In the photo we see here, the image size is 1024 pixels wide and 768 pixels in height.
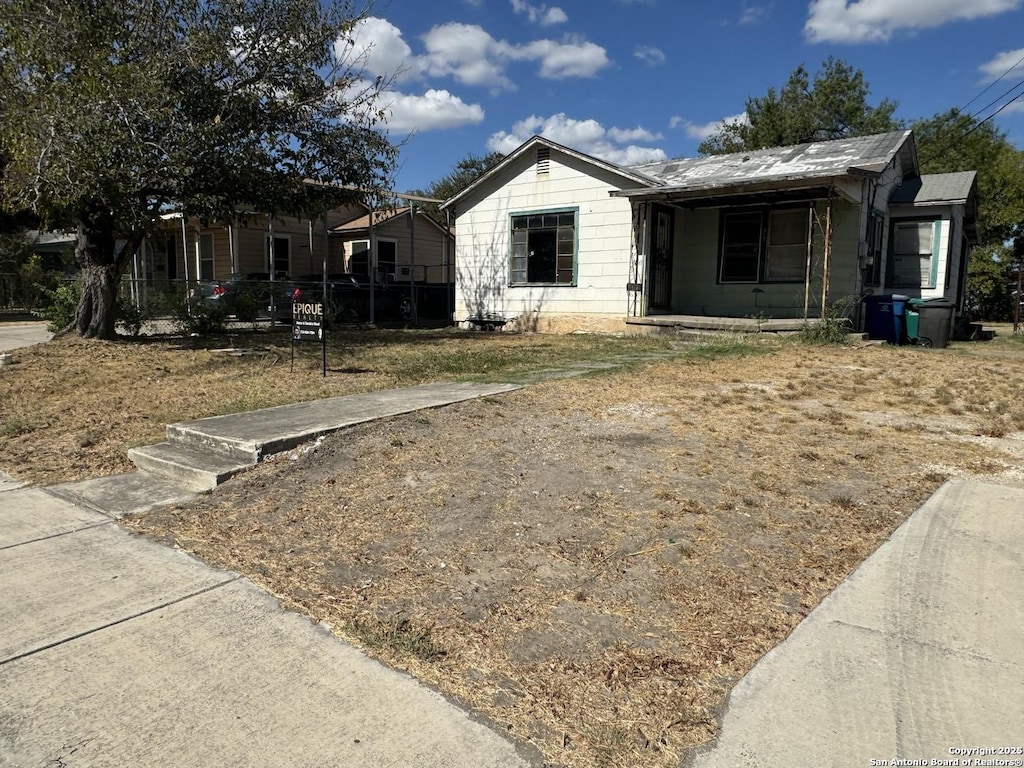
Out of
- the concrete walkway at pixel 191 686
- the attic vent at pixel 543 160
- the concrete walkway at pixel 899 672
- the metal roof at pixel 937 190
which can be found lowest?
the concrete walkway at pixel 191 686

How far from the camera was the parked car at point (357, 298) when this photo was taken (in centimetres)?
1786

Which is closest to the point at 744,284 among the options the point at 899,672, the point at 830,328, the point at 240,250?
the point at 830,328

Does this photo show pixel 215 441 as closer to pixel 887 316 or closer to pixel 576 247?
pixel 576 247

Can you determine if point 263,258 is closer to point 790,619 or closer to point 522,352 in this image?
point 522,352

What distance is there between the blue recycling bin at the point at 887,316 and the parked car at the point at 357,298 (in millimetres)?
11983

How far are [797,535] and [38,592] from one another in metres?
3.99

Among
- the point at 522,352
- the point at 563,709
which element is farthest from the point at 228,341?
the point at 563,709

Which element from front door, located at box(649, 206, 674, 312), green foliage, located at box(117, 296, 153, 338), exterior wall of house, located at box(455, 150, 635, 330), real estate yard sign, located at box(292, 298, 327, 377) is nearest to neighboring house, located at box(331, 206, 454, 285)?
exterior wall of house, located at box(455, 150, 635, 330)

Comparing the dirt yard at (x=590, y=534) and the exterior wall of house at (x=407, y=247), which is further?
the exterior wall of house at (x=407, y=247)

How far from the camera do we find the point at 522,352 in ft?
40.4

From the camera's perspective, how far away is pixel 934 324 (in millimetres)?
13336

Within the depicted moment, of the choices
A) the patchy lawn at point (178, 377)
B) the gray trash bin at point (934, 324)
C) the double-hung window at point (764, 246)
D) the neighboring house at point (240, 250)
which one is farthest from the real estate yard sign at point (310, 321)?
the neighboring house at point (240, 250)

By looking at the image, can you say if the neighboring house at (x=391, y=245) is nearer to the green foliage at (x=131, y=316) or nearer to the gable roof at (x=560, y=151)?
the gable roof at (x=560, y=151)

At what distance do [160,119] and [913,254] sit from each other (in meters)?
15.6
